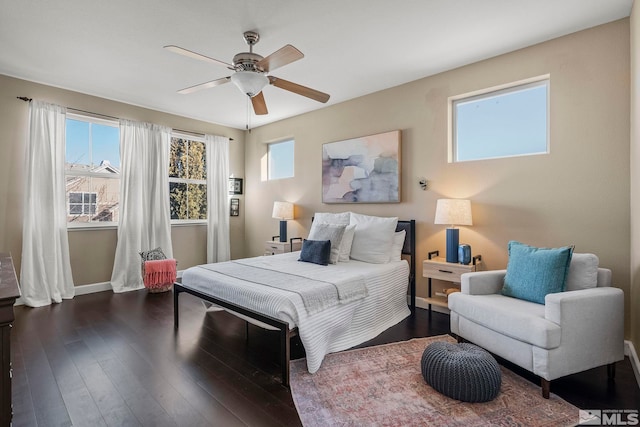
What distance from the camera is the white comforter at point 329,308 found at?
2.39m

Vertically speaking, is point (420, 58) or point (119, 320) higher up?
point (420, 58)

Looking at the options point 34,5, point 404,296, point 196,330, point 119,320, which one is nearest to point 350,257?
point 404,296

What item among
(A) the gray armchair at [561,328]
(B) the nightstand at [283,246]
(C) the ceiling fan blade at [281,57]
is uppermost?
(C) the ceiling fan blade at [281,57]

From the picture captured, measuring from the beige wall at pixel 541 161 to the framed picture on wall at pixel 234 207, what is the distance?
2.85 m

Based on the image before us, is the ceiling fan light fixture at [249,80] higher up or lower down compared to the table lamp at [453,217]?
higher up

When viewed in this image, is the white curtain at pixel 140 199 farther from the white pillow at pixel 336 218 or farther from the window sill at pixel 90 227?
the white pillow at pixel 336 218

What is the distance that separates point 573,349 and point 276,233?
179 inches

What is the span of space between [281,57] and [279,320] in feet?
6.57

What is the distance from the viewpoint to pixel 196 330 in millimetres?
3234

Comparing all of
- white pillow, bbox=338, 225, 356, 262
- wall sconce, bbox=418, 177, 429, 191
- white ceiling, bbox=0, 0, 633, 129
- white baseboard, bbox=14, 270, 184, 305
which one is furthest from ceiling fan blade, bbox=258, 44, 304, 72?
white baseboard, bbox=14, 270, 184, 305

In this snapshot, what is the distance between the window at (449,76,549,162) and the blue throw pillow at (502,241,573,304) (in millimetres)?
1195

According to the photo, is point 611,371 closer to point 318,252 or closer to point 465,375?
point 465,375

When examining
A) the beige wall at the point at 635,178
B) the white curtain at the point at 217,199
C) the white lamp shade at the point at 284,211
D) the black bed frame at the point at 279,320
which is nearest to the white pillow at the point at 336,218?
the black bed frame at the point at 279,320

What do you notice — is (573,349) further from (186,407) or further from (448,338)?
(186,407)
